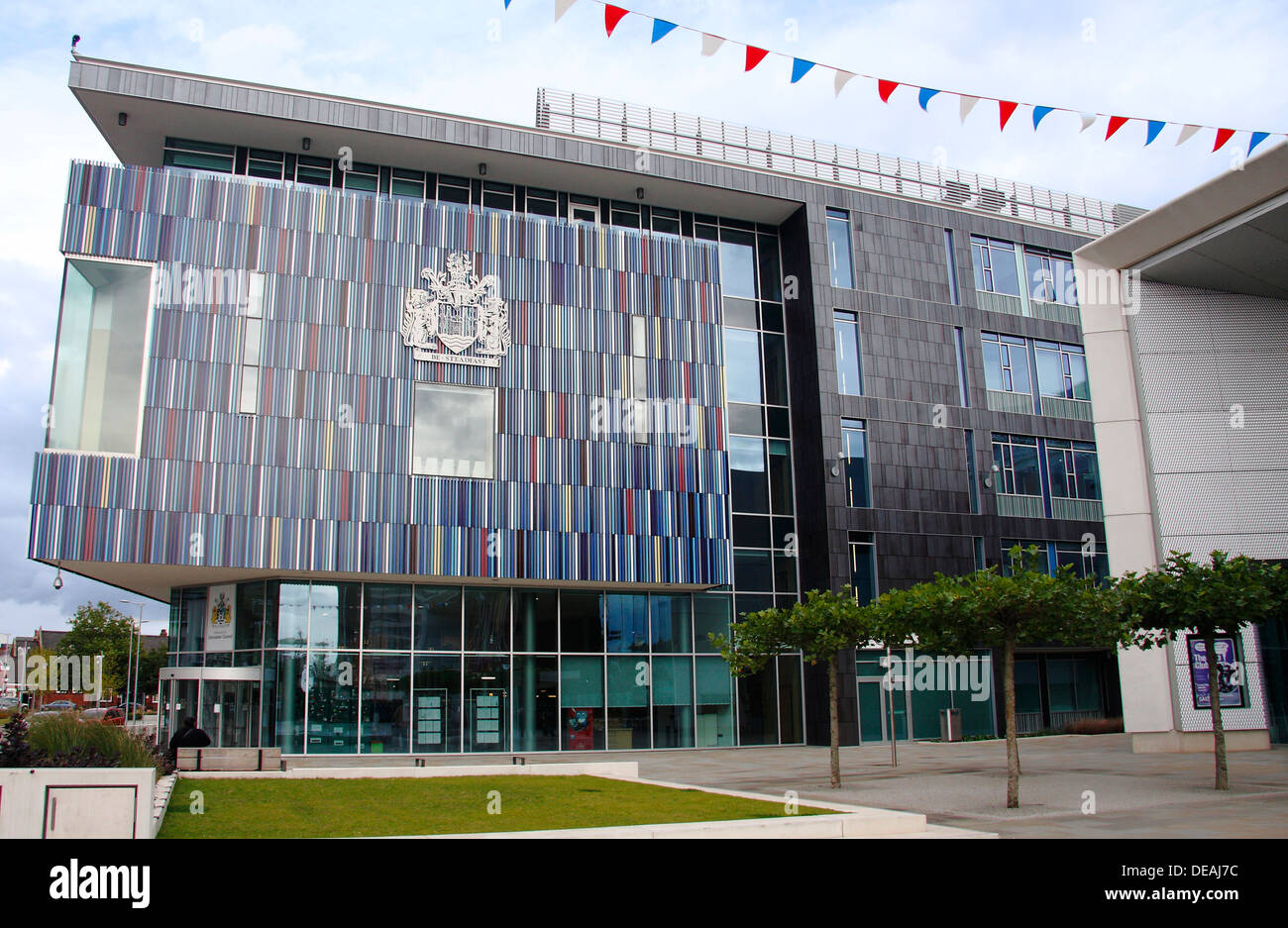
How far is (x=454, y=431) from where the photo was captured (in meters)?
30.4

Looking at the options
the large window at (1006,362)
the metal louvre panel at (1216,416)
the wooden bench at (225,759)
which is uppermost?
the large window at (1006,362)

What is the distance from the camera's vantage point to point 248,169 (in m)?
32.6

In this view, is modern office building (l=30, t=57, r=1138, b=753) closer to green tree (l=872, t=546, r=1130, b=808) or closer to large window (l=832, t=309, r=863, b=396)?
large window (l=832, t=309, r=863, b=396)

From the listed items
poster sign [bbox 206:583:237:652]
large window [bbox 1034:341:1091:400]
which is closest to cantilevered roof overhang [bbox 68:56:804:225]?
large window [bbox 1034:341:1091:400]

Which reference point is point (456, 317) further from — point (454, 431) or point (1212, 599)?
point (1212, 599)

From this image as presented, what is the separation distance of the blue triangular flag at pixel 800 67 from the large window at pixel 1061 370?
1040 inches

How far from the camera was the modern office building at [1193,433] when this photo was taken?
2534 centimetres

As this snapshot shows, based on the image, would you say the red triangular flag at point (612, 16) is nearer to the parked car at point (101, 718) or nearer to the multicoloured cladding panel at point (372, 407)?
the parked car at point (101, 718)

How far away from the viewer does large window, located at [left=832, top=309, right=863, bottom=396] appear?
36375 millimetres

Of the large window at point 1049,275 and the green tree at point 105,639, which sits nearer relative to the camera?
the large window at point 1049,275

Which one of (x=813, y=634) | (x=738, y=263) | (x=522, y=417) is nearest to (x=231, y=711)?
(x=522, y=417)

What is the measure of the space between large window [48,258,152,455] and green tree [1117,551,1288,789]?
78.6 ft

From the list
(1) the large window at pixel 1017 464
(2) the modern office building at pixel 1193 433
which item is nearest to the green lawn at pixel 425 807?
(2) the modern office building at pixel 1193 433

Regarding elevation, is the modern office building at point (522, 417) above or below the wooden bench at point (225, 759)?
above
